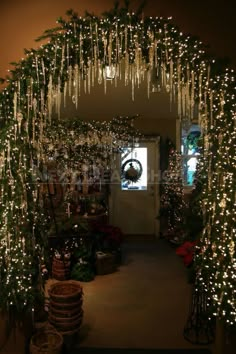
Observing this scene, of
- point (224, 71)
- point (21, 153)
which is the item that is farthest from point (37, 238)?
point (224, 71)

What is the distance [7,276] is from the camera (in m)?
2.14

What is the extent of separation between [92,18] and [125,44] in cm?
A: 28

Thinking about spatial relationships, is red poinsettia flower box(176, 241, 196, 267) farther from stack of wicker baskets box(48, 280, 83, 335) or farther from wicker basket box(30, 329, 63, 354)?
wicker basket box(30, 329, 63, 354)

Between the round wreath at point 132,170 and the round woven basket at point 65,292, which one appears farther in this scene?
the round wreath at point 132,170

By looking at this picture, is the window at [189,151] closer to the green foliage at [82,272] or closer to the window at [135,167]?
the window at [135,167]

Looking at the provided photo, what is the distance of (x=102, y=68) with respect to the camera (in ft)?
7.35

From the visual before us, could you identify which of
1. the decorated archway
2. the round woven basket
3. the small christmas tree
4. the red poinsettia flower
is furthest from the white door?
the decorated archway

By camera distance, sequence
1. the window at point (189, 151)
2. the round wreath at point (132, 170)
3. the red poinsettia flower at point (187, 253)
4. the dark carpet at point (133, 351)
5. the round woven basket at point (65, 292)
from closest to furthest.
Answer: the dark carpet at point (133, 351) < the round woven basket at point (65, 292) < the red poinsettia flower at point (187, 253) < the window at point (189, 151) < the round wreath at point (132, 170)

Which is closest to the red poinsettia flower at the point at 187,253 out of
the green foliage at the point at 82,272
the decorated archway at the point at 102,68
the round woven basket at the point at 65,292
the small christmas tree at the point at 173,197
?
the decorated archway at the point at 102,68

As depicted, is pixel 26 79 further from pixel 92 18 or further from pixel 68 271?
pixel 68 271

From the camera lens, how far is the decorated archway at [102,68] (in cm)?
208

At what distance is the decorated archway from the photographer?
208cm

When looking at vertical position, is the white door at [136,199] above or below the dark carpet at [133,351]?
above

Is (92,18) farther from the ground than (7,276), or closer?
farther from the ground
